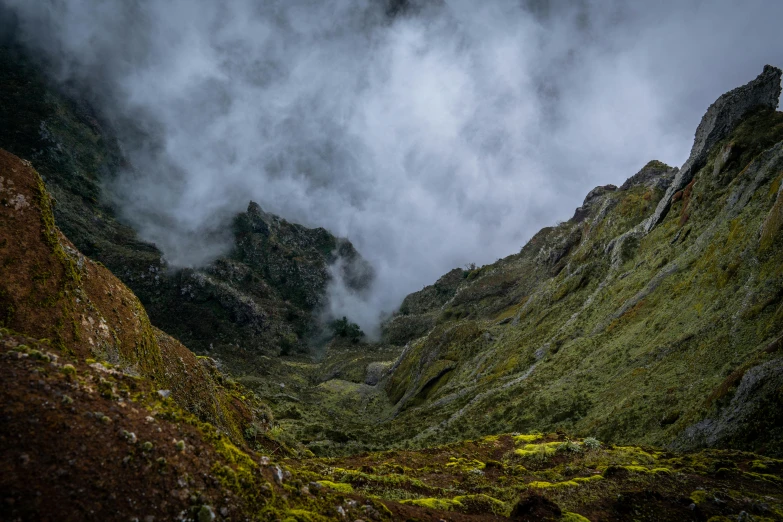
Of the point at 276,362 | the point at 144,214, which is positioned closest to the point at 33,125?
the point at 144,214

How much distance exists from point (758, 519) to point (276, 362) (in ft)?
513

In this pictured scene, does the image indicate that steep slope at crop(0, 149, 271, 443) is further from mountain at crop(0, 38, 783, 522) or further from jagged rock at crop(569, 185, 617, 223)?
jagged rock at crop(569, 185, 617, 223)

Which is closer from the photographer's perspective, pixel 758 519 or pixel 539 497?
pixel 758 519

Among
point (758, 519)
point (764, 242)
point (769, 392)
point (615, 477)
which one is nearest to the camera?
point (758, 519)

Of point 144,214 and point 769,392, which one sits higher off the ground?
point 144,214

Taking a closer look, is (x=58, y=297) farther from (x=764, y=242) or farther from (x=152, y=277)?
(x=152, y=277)

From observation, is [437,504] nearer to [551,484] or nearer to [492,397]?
[551,484]

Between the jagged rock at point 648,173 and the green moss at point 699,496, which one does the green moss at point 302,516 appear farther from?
the jagged rock at point 648,173

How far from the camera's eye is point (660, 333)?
4306cm

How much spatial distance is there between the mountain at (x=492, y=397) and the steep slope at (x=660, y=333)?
0.29 m

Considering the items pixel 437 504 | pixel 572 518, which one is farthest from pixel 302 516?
pixel 572 518

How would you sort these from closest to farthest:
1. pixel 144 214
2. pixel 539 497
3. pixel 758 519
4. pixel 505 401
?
Result: pixel 758 519 < pixel 539 497 < pixel 505 401 < pixel 144 214

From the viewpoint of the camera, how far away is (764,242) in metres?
36.8

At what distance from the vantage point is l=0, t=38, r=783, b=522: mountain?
750 cm
